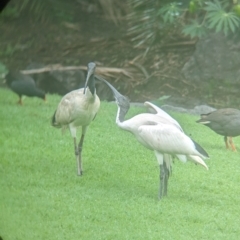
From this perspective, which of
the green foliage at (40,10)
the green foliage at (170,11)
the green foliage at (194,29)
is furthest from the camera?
the green foliage at (194,29)

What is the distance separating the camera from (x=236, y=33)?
2.16 meters

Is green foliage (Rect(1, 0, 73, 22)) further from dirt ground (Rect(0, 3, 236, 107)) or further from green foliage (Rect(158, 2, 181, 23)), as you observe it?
green foliage (Rect(158, 2, 181, 23))

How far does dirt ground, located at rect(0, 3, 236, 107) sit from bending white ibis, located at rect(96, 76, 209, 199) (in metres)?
0.05

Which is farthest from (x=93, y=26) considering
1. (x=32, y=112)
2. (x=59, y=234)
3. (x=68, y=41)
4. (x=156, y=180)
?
(x=59, y=234)

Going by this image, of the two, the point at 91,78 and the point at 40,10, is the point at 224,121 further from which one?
the point at 40,10

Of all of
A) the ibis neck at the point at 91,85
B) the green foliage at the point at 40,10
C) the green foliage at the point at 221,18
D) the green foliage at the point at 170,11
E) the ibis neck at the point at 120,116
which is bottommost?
the ibis neck at the point at 120,116

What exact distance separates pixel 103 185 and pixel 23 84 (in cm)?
43

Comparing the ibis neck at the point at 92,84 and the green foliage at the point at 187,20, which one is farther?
the ibis neck at the point at 92,84

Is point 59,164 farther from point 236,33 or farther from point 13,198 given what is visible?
point 236,33

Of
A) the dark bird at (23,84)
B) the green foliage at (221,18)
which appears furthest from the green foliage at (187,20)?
the dark bird at (23,84)

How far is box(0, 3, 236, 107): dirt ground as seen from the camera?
223 centimetres

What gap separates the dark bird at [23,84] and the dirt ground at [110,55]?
3 centimetres

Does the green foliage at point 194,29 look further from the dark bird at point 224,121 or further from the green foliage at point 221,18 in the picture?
the dark bird at point 224,121

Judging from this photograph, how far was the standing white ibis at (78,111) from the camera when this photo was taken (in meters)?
2.27
